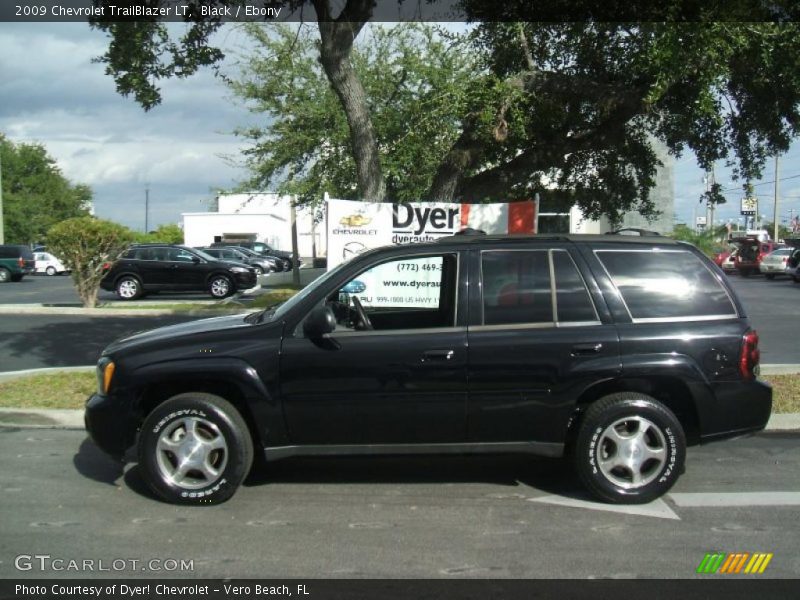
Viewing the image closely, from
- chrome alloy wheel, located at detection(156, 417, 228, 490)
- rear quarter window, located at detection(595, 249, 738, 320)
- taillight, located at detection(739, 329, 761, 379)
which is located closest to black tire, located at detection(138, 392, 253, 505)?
chrome alloy wheel, located at detection(156, 417, 228, 490)

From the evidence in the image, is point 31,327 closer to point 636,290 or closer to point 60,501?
point 60,501

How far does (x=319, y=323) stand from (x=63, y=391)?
15.2ft

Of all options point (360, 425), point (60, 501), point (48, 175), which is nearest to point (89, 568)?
point (60, 501)

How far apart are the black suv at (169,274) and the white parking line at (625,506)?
712 inches

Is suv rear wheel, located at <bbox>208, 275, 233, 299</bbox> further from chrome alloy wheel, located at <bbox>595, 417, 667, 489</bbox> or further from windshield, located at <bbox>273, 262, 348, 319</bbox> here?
chrome alloy wheel, located at <bbox>595, 417, 667, 489</bbox>

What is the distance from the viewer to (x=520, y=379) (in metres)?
5.12

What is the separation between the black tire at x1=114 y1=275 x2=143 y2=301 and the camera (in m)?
22.3

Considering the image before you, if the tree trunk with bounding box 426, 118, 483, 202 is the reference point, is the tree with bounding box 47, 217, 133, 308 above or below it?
below

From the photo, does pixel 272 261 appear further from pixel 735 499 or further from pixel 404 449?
pixel 735 499

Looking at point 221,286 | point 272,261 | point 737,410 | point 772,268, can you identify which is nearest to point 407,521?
point 737,410

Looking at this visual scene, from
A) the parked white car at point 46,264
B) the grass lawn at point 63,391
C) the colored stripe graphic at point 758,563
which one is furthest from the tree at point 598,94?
the parked white car at point 46,264

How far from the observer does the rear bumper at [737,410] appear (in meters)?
5.25

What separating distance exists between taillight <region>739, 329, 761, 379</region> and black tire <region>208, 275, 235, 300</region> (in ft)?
60.8

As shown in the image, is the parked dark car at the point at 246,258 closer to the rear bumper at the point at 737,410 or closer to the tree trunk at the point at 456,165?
the tree trunk at the point at 456,165
